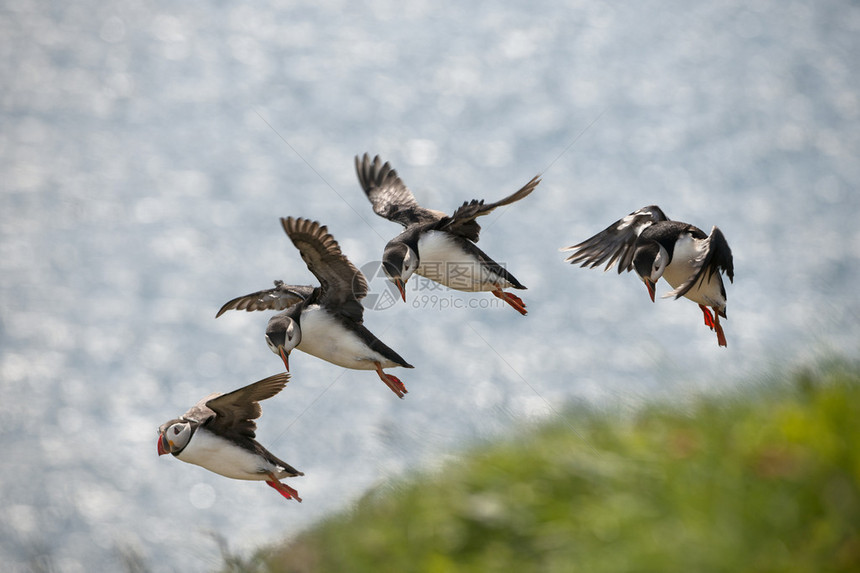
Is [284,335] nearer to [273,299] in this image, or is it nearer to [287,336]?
[287,336]

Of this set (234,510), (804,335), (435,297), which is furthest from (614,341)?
(804,335)

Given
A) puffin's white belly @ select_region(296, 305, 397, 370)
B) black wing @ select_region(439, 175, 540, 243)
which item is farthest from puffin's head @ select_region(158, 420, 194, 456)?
black wing @ select_region(439, 175, 540, 243)

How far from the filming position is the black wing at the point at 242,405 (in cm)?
752

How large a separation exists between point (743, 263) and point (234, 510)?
512 inches

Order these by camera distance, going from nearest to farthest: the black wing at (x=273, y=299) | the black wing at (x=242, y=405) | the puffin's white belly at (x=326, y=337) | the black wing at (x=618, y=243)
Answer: the black wing at (x=242, y=405), the puffin's white belly at (x=326, y=337), the black wing at (x=618, y=243), the black wing at (x=273, y=299)

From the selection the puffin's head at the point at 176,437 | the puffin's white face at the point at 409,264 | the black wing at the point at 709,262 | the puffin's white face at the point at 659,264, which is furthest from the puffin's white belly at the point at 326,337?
the black wing at the point at 709,262

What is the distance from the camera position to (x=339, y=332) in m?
8.35

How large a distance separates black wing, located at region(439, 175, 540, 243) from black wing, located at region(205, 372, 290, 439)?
2.19m

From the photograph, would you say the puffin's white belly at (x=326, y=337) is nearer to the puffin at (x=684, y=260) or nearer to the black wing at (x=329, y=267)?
the black wing at (x=329, y=267)

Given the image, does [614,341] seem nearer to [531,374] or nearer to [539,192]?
[531,374]

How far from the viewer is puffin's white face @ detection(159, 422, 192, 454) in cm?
770

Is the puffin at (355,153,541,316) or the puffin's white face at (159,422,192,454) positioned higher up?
the puffin at (355,153,541,316)

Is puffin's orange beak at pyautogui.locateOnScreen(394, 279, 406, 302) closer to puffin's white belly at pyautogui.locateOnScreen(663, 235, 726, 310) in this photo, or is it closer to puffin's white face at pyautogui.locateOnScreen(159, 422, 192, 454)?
puffin's white face at pyautogui.locateOnScreen(159, 422, 192, 454)

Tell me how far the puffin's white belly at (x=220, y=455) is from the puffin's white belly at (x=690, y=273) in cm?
381
